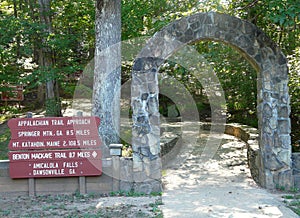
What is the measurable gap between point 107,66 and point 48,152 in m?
3.13

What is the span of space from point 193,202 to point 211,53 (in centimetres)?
486

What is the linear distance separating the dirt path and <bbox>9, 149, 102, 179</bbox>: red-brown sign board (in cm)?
148

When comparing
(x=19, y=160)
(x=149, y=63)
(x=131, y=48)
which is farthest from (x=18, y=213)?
(x=131, y=48)

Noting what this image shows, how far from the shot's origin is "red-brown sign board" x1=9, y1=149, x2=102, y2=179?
701 cm

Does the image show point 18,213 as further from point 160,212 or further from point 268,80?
point 268,80

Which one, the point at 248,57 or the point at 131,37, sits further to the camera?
the point at 131,37

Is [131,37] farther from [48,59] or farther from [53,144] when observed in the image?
[53,144]

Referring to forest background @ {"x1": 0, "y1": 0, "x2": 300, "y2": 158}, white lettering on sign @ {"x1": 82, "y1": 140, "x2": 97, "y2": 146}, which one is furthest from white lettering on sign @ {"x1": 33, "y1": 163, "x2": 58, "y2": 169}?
forest background @ {"x1": 0, "y1": 0, "x2": 300, "y2": 158}

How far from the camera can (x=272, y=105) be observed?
7.27 m

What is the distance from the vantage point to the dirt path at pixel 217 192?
19.1ft

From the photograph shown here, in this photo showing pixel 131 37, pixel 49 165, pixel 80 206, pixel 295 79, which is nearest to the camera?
pixel 80 206

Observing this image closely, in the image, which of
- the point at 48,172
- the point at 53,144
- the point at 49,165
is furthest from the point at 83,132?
the point at 48,172

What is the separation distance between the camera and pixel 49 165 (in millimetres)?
7016

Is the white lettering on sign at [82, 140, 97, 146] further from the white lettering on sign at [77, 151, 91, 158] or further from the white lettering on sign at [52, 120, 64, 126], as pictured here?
the white lettering on sign at [52, 120, 64, 126]
